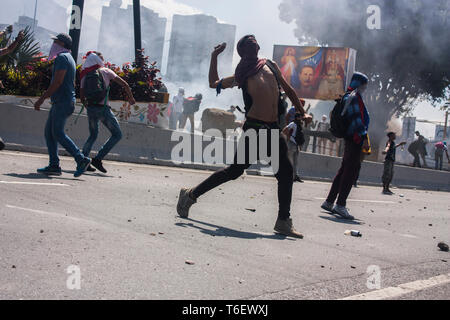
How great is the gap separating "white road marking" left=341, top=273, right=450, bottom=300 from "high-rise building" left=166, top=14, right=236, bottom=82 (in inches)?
3404

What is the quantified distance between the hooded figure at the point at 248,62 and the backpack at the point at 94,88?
378cm

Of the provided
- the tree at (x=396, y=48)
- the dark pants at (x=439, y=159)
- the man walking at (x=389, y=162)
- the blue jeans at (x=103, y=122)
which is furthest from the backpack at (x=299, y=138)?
the tree at (x=396, y=48)

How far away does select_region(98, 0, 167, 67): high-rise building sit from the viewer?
10606 centimetres

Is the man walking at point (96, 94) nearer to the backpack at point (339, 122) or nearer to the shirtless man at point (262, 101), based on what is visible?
the backpack at point (339, 122)

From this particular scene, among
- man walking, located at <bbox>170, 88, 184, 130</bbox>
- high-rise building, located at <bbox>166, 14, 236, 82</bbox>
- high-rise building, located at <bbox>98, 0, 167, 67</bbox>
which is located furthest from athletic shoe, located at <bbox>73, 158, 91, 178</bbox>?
high-rise building, located at <bbox>98, 0, 167, 67</bbox>

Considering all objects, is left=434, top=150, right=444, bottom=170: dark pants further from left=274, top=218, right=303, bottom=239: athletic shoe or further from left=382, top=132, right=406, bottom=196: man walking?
left=274, top=218, right=303, bottom=239: athletic shoe

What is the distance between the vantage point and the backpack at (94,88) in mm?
9141

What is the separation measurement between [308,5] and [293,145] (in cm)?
4063

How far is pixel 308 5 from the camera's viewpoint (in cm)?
5162

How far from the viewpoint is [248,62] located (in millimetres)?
5883

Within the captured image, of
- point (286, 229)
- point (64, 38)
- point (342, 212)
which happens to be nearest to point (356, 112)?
point (342, 212)

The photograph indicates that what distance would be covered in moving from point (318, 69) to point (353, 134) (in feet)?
109

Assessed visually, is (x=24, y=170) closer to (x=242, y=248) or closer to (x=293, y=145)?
(x=242, y=248)

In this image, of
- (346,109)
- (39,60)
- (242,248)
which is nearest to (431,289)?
(242,248)
